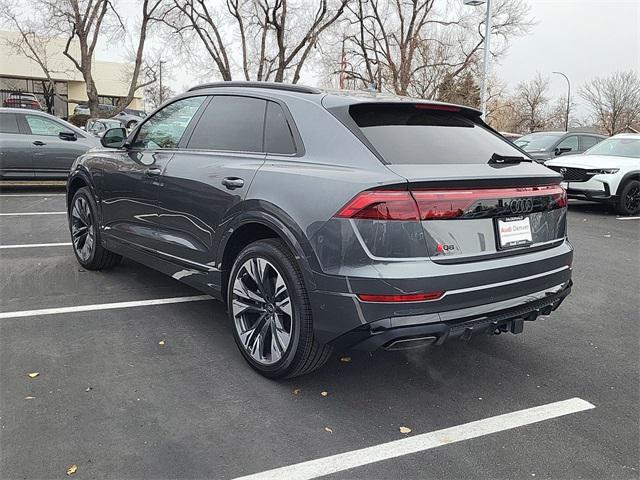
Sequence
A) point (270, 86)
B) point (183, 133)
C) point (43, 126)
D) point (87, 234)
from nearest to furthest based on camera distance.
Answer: point (270, 86) → point (183, 133) → point (87, 234) → point (43, 126)

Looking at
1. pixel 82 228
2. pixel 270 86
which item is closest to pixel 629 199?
pixel 270 86

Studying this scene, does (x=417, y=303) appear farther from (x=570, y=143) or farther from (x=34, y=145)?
(x=570, y=143)

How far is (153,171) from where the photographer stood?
4230 mm

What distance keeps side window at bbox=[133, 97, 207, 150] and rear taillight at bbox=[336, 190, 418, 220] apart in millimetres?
2069

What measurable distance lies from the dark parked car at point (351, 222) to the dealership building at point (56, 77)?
43.0 m

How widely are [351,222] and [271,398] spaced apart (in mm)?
1140

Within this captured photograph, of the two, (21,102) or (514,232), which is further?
(21,102)

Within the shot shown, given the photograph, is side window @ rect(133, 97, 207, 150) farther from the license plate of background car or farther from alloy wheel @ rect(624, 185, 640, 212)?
A: alloy wheel @ rect(624, 185, 640, 212)

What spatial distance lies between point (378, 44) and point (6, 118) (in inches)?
1023

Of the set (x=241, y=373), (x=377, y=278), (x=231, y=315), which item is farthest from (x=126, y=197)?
(x=377, y=278)

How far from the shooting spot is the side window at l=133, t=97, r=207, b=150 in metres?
4.23

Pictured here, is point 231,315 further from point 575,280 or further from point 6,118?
point 6,118

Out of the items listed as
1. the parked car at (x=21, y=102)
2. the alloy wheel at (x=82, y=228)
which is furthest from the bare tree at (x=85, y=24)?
the alloy wheel at (x=82, y=228)

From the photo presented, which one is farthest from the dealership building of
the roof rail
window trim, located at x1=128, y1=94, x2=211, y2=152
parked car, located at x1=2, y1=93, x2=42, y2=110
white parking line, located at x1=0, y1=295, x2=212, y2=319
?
the roof rail
